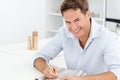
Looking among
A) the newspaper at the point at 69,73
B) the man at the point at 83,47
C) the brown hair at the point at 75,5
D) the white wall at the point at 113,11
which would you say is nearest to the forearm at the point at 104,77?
the man at the point at 83,47

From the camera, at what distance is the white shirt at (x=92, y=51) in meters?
1.59

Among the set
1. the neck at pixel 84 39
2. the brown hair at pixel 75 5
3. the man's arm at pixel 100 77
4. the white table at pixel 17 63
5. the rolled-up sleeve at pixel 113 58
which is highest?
the brown hair at pixel 75 5

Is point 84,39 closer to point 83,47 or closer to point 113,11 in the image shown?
point 83,47

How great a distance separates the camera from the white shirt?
62.5 inches

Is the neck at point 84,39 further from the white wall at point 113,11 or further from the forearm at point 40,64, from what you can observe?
the white wall at point 113,11

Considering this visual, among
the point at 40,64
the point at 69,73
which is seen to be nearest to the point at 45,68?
the point at 40,64

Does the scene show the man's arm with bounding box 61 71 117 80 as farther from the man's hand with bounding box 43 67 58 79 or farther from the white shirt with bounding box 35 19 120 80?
the man's hand with bounding box 43 67 58 79

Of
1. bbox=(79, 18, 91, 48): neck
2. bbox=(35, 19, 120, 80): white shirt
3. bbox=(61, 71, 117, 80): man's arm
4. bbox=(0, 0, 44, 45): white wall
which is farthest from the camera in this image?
bbox=(0, 0, 44, 45): white wall

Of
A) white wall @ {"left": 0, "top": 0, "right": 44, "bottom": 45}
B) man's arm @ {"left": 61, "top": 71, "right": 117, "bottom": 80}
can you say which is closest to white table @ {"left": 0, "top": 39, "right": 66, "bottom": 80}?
man's arm @ {"left": 61, "top": 71, "right": 117, "bottom": 80}

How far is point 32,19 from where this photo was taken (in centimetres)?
430

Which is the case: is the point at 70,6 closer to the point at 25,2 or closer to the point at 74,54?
the point at 74,54

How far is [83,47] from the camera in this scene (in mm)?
1748

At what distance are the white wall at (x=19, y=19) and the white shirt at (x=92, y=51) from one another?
2.16m

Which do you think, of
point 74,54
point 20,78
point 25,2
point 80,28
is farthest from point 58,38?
point 25,2
